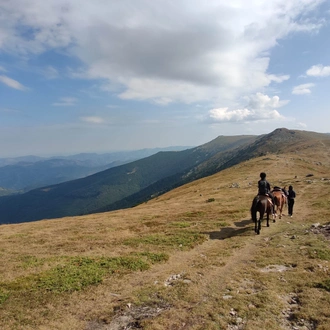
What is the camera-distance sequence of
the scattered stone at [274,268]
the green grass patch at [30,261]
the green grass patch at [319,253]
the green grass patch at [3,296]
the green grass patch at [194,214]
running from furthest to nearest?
the green grass patch at [194,214], the green grass patch at [30,261], the green grass patch at [319,253], the scattered stone at [274,268], the green grass patch at [3,296]

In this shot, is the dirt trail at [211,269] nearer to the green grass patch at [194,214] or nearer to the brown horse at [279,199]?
the brown horse at [279,199]

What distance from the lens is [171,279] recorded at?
13820 mm

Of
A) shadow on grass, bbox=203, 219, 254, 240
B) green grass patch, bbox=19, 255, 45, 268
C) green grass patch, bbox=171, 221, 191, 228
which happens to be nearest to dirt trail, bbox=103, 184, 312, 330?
shadow on grass, bbox=203, 219, 254, 240

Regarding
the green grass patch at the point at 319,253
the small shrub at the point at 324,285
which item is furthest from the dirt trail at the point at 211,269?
the green grass patch at the point at 319,253

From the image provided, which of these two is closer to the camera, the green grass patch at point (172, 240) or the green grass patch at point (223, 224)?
the green grass patch at point (172, 240)

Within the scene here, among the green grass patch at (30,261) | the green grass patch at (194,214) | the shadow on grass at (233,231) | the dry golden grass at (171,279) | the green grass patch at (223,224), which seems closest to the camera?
the dry golden grass at (171,279)

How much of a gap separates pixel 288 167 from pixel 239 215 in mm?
65488

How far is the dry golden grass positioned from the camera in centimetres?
1006

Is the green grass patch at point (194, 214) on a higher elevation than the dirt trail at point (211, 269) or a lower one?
lower

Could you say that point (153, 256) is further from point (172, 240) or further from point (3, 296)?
point (3, 296)

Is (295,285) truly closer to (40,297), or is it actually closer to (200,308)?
(200,308)

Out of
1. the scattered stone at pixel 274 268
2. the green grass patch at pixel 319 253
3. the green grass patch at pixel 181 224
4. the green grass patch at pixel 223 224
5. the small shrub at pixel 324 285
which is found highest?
the small shrub at pixel 324 285

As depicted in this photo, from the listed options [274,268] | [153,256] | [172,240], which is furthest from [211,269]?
[172,240]

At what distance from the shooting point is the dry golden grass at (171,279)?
10.1m
